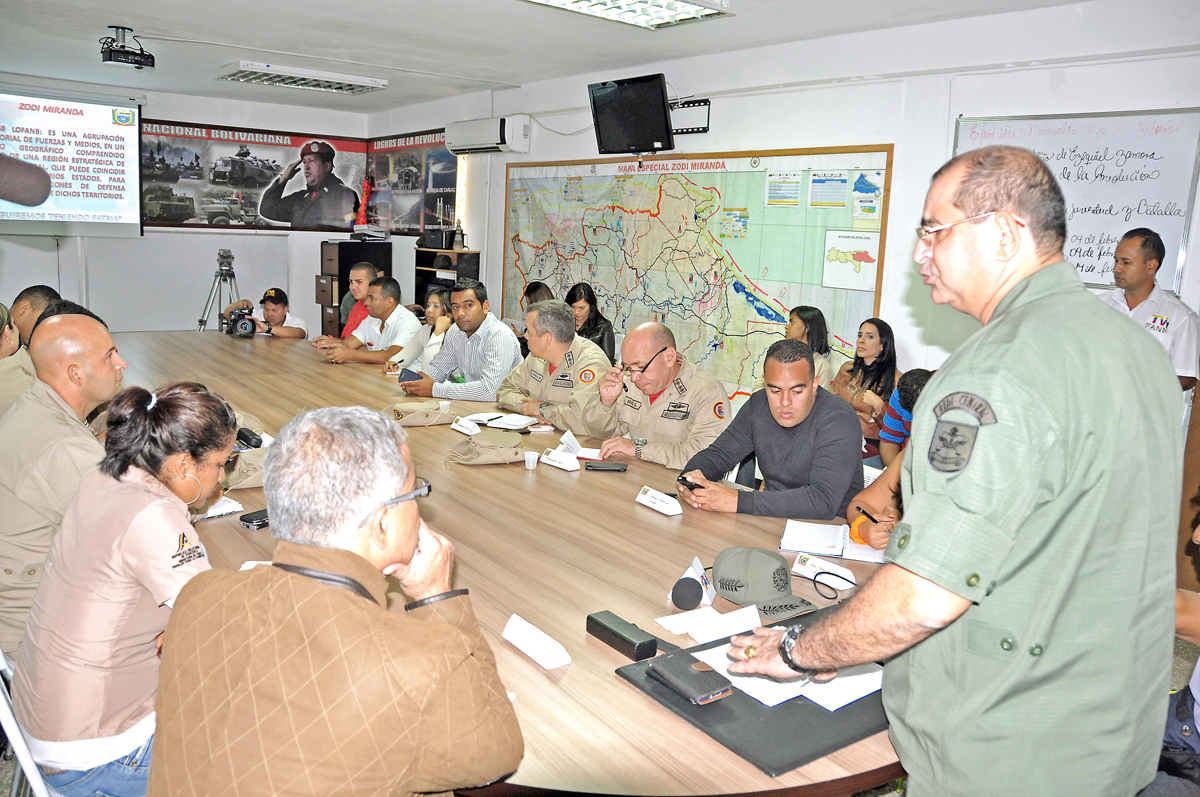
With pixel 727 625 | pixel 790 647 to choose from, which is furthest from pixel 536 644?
pixel 790 647

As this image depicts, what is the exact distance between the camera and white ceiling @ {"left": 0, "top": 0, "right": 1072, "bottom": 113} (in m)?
4.78

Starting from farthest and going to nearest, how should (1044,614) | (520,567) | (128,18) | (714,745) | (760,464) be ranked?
1. (128,18)
2. (760,464)
3. (520,567)
4. (714,745)
5. (1044,614)

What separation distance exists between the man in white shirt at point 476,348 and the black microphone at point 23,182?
18.1 ft

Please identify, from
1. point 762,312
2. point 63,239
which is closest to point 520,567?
point 762,312

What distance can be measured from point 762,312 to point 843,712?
441cm

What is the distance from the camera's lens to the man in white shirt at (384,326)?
5945 millimetres

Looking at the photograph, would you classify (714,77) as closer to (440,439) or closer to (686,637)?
(440,439)

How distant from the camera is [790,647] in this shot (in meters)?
1.49

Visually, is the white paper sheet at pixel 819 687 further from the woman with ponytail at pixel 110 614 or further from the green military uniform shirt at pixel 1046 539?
the woman with ponytail at pixel 110 614

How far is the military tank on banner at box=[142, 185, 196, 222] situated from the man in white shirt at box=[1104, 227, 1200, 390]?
9.52 metres

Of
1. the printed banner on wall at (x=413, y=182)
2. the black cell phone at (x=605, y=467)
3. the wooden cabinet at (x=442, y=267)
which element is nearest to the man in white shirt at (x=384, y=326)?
the wooden cabinet at (x=442, y=267)

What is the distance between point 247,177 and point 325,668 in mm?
10258

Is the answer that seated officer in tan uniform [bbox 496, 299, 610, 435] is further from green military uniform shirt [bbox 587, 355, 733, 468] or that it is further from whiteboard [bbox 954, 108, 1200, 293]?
whiteboard [bbox 954, 108, 1200, 293]

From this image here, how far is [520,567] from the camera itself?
2.27m
